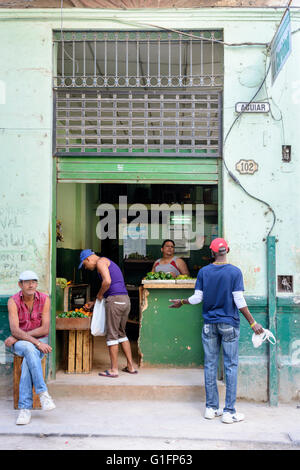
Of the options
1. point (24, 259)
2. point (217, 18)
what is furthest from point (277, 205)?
point (24, 259)

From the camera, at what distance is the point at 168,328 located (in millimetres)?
7371

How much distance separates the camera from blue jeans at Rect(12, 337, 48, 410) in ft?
18.6

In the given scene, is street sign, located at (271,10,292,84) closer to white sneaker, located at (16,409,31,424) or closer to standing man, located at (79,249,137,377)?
standing man, located at (79,249,137,377)

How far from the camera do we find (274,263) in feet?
21.6

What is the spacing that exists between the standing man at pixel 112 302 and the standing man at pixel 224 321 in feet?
5.38

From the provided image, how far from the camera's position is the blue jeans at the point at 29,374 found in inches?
224

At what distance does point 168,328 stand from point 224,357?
1.68m

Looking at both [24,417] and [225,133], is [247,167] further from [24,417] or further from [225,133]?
[24,417]

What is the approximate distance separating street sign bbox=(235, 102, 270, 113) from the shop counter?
2571 millimetres

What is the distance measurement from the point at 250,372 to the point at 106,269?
240 centimetres

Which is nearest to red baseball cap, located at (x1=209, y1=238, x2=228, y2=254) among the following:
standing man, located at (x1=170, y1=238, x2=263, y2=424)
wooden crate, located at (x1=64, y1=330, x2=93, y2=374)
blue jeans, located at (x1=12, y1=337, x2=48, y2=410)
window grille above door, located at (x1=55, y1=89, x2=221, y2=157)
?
standing man, located at (x1=170, y1=238, x2=263, y2=424)

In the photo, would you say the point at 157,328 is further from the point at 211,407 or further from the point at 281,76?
the point at 281,76

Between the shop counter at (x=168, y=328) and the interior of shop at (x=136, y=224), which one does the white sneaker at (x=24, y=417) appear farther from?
the interior of shop at (x=136, y=224)
